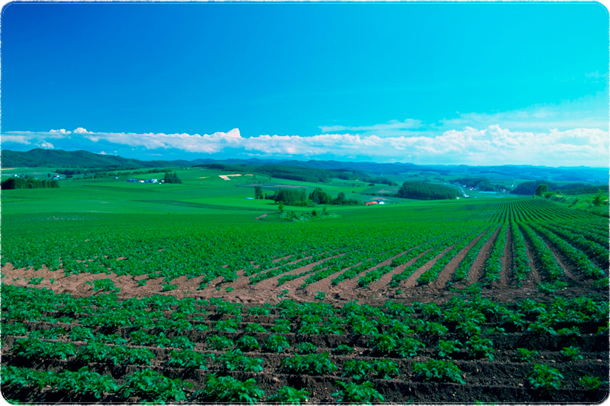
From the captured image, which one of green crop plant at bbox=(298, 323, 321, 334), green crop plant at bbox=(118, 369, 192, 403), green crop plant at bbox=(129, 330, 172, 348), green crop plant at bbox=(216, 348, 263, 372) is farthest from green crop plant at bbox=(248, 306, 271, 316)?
green crop plant at bbox=(118, 369, 192, 403)

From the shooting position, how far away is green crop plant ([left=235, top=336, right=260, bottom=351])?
8.19 metres

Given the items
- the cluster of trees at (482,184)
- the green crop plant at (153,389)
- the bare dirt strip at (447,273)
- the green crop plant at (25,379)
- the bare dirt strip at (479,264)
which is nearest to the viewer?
the green crop plant at (153,389)

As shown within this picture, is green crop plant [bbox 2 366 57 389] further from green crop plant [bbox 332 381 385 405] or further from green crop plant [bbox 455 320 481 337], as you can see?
green crop plant [bbox 455 320 481 337]

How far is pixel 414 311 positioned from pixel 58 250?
2865cm

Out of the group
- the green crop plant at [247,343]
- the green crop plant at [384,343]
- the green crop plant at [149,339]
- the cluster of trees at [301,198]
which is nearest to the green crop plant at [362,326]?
the green crop plant at [384,343]

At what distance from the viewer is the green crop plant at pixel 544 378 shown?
5709 millimetres

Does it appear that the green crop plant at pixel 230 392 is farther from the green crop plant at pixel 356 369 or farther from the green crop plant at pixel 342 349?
the green crop plant at pixel 342 349

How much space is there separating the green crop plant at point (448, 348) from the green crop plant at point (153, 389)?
20.7 ft

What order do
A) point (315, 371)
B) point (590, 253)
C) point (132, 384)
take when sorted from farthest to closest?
point (590, 253) < point (315, 371) < point (132, 384)

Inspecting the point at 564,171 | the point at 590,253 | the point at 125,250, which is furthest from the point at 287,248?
the point at 564,171

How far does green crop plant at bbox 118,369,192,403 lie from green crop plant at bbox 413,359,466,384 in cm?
531

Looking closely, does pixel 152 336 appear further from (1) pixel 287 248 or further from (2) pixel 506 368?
(1) pixel 287 248

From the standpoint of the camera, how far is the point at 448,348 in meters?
7.33

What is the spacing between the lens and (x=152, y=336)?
28.1 ft
